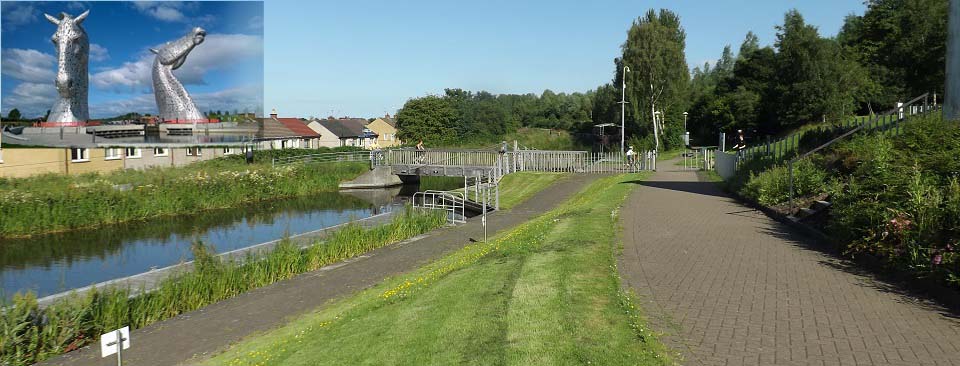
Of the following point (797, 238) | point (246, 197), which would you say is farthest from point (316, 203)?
point (797, 238)

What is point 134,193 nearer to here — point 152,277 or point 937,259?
point 152,277

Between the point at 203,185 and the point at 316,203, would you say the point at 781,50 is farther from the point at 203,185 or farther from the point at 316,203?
the point at 203,185

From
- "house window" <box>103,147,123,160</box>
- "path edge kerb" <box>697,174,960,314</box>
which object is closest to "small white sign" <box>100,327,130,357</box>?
"path edge kerb" <box>697,174,960,314</box>

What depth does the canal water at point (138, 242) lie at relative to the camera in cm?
1862

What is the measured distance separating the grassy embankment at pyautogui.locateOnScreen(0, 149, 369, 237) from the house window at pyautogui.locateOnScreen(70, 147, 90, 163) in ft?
19.5

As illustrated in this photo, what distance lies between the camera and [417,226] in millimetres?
22750

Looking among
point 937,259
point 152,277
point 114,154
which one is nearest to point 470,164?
point 114,154

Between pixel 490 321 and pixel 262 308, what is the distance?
6.19m

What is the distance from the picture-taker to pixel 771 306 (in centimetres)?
855

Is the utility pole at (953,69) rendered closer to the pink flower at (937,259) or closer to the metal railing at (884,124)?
the metal railing at (884,124)

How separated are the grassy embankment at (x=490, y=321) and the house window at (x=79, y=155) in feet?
110

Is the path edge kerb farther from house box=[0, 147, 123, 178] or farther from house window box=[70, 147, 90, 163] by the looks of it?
house window box=[70, 147, 90, 163]

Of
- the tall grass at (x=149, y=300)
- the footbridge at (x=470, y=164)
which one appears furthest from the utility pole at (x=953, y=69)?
the footbridge at (x=470, y=164)

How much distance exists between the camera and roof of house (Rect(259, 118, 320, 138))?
6450 centimetres
